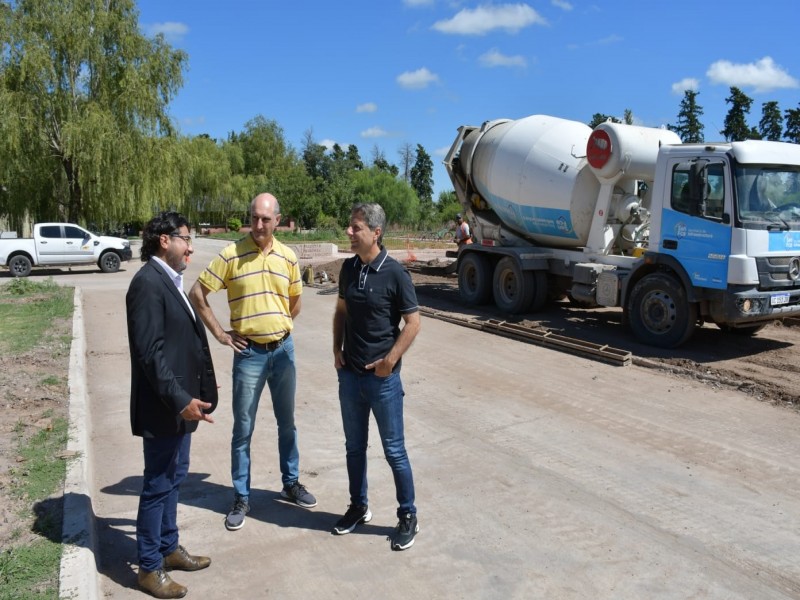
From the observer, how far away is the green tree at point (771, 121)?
3357 cm

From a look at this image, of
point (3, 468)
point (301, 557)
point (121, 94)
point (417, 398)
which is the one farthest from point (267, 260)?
point (121, 94)

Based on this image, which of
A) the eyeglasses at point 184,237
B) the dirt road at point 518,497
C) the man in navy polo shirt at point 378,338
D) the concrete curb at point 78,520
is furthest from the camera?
the man in navy polo shirt at point 378,338

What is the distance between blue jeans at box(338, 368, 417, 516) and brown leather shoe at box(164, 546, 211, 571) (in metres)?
1.06

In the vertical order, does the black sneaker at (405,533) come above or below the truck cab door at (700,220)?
below

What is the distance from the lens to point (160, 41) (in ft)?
94.9

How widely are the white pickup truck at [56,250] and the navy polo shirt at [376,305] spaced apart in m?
21.9

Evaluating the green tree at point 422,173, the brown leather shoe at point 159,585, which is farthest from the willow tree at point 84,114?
the green tree at point 422,173

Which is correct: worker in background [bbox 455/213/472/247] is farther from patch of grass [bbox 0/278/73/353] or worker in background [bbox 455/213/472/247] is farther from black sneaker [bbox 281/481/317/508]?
black sneaker [bbox 281/481/317/508]

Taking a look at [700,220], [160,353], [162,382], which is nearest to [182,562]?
[162,382]

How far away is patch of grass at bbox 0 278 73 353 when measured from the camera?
10.1m

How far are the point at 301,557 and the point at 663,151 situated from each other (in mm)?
8292

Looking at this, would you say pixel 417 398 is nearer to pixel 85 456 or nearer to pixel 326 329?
pixel 85 456

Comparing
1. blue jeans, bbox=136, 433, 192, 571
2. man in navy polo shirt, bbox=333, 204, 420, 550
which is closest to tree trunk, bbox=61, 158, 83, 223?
man in navy polo shirt, bbox=333, 204, 420, 550

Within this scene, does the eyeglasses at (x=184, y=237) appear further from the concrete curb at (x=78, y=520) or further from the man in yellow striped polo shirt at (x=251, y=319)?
the concrete curb at (x=78, y=520)
